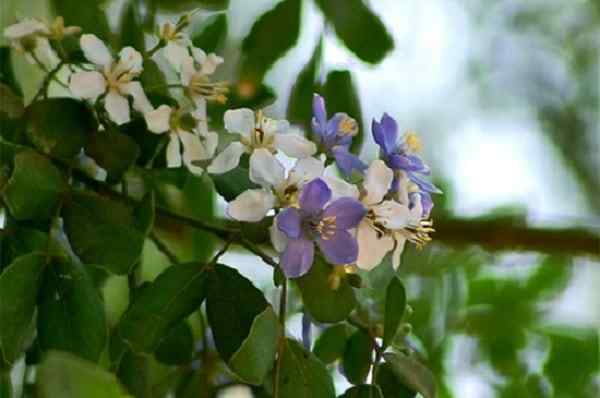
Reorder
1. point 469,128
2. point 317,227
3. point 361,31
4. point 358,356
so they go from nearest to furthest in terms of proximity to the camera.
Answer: point 317,227, point 358,356, point 361,31, point 469,128

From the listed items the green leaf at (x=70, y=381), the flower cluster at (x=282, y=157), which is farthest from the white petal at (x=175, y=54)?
the green leaf at (x=70, y=381)

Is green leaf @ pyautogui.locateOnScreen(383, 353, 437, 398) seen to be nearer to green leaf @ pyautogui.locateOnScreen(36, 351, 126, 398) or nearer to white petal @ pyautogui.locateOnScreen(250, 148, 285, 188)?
white petal @ pyautogui.locateOnScreen(250, 148, 285, 188)

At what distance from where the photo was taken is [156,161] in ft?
1.86

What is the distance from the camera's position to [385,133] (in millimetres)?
516

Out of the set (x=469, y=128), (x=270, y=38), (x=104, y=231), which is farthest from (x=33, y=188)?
(x=469, y=128)

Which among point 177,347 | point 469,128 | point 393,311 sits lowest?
point 469,128

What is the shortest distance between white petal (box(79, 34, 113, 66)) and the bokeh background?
83 millimetres

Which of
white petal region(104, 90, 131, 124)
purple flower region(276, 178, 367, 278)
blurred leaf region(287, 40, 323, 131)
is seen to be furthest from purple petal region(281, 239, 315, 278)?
blurred leaf region(287, 40, 323, 131)

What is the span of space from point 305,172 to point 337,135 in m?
0.05

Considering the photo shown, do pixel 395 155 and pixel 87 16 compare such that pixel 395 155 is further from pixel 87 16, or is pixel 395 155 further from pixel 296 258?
pixel 87 16

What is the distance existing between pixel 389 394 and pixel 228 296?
87 mm

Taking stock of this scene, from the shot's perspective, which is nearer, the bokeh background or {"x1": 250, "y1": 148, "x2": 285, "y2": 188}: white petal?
{"x1": 250, "y1": 148, "x2": 285, "y2": 188}: white petal

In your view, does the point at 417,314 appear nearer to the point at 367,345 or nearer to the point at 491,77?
the point at 367,345

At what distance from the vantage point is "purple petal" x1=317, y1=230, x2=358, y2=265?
1.51 feet
